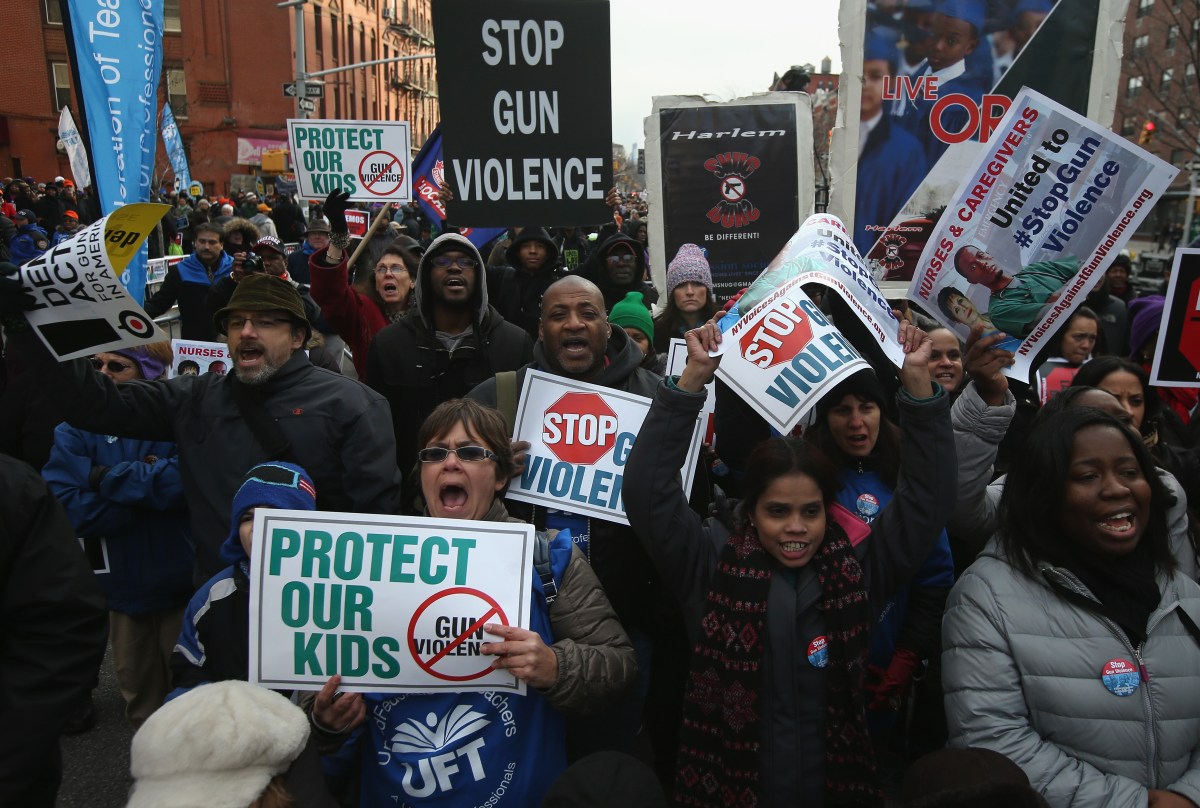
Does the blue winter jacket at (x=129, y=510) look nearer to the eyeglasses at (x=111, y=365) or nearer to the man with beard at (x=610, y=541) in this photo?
the eyeglasses at (x=111, y=365)

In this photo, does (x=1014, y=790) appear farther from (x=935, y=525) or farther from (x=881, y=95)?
(x=881, y=95)

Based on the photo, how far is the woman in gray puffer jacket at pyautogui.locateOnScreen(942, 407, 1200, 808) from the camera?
223cm

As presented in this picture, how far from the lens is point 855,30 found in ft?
16.0

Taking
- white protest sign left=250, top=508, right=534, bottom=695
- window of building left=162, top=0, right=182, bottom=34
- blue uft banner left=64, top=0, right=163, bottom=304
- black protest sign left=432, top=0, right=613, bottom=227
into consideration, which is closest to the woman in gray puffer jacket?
white protest sign left=250, top=508, right=534, bottom=695

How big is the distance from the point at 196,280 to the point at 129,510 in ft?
13.3

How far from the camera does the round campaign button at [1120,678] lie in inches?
87.8

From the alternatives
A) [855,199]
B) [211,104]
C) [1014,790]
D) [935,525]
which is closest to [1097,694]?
[935,525]

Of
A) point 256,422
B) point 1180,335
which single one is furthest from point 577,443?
point 1180,335

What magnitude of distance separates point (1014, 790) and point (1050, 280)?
2046 millimetres

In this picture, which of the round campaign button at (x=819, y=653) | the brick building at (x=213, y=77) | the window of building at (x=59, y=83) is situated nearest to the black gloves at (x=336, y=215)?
the round campaign button at (x=819, y=653)

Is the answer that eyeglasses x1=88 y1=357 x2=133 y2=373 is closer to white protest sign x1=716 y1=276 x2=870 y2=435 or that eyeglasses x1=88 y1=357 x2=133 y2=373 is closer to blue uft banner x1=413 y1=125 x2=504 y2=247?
white protest sign x1=716 y1=276 x2=870 y2=435

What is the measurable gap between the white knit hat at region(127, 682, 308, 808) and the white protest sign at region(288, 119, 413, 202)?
6963mm

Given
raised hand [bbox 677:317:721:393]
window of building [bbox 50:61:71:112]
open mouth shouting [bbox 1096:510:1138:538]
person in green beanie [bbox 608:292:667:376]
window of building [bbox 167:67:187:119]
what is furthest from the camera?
window of building [bbox 167:67:187:119]

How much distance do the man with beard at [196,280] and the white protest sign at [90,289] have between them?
4514 mm
